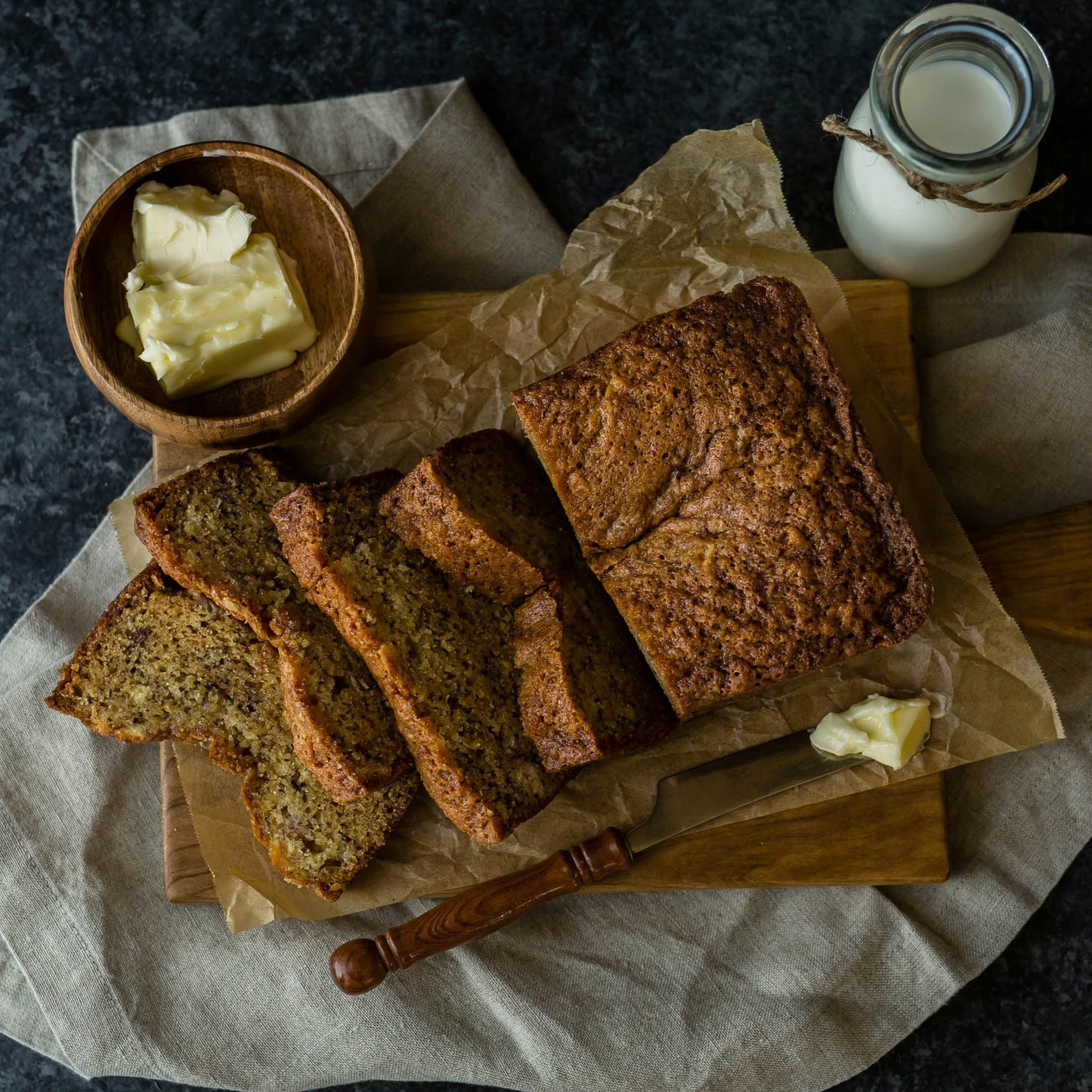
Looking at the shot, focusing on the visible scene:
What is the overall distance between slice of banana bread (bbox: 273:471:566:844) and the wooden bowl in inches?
15.0

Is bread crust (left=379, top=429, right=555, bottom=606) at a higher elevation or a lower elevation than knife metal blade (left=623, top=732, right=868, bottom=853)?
higher

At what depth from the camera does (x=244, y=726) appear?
3.60 metres

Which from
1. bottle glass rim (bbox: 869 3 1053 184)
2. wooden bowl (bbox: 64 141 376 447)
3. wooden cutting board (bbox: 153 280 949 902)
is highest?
wooden bowl (bbox: 64 141 376 447)

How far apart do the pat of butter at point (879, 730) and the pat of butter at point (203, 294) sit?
2.25 meters

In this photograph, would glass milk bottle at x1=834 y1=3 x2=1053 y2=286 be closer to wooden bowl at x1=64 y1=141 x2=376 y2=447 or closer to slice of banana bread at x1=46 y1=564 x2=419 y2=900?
wooden bowl at x1=64 y1=141 x2=376 y2=447

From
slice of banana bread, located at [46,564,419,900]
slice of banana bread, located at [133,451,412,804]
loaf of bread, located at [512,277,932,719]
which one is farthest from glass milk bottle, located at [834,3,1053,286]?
slice of banana bread, located at [46,564,419,900]

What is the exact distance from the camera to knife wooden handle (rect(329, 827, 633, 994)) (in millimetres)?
3572

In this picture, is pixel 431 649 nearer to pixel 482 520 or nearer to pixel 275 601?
pixel 482 520

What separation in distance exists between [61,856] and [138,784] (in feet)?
1.23

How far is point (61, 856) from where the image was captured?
3.99 metres

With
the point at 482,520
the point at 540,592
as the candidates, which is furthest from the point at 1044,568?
the point at 482,520

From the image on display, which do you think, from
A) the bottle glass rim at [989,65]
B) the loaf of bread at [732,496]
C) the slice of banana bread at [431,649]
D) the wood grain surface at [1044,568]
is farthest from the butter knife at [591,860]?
the bottle glass rim at [989,65]

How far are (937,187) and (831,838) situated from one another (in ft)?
7.28

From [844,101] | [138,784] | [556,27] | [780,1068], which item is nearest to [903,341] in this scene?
[844,101]
